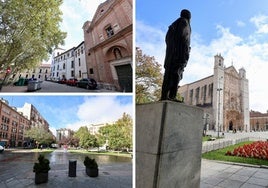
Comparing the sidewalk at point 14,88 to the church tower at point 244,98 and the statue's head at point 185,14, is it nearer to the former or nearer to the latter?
the statue's head at point 185,14

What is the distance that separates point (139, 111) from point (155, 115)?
0.28 metres

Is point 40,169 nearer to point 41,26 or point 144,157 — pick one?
point 144,157

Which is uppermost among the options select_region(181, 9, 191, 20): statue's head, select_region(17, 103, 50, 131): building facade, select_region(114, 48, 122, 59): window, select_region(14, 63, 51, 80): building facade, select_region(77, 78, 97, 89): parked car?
select_region(181, 9, 191, 20): statue's head

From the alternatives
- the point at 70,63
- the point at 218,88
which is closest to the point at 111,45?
the point at 70,63

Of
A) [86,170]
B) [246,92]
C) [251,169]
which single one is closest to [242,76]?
[246,92]

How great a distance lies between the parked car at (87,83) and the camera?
3.12 metres

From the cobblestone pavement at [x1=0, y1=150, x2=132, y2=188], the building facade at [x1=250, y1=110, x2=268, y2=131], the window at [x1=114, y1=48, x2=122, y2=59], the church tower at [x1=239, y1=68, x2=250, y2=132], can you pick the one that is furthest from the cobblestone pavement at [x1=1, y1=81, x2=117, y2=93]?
the building facade at [x1=250, y1=110, x2=268, y2=131]

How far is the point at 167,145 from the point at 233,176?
2306mm

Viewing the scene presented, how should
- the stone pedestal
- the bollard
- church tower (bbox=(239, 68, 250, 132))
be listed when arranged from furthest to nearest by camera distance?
church tower (bbox=(239, 68, 250, 132)), the bollard, the stone pedestal

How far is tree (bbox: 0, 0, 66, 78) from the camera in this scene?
324 centimetres

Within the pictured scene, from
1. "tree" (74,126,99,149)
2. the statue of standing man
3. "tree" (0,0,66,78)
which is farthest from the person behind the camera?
"tree" (0,0,66,78)

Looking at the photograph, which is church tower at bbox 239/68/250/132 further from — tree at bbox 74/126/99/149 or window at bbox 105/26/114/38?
tree at bbox 74/126/99/149

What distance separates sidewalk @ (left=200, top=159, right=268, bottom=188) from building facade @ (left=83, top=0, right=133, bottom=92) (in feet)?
6.30

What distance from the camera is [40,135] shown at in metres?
3.04
